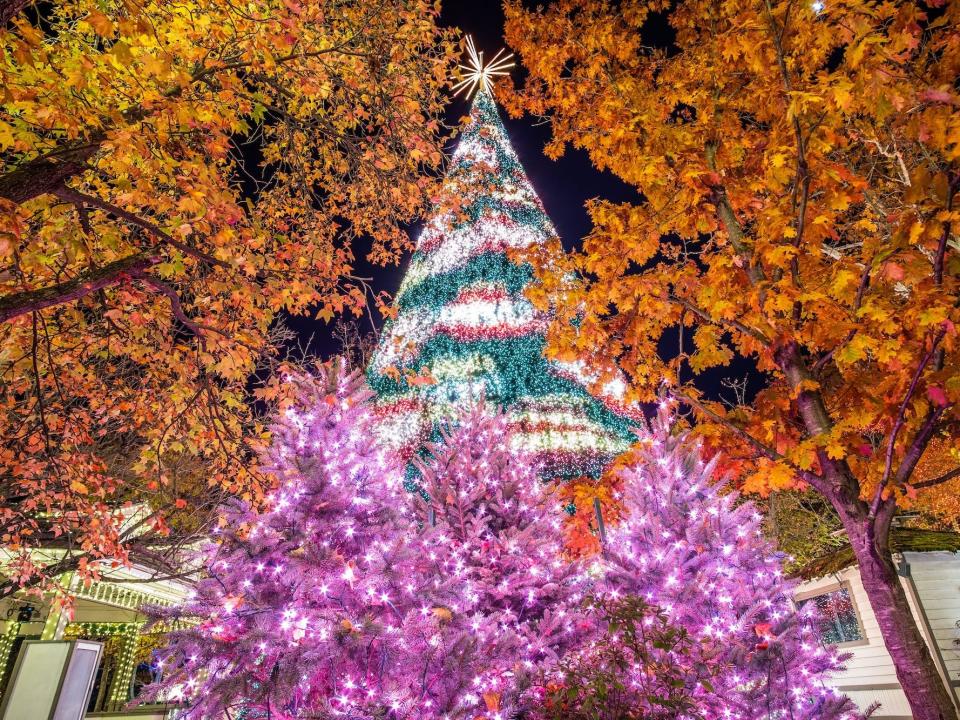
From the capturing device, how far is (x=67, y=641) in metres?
5.69

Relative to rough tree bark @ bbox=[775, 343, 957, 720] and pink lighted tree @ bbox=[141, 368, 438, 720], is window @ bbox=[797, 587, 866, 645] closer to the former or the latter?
rough tree bark @ bbox=[775, 343, 957, 720]

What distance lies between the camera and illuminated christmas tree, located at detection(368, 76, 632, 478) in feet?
53.5

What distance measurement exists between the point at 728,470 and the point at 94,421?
11.6 metres

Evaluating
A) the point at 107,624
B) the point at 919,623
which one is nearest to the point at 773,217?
the point at 919,623

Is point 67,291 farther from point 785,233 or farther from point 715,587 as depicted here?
point 715,587

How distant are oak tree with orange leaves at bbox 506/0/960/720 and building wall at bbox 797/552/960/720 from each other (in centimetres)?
673

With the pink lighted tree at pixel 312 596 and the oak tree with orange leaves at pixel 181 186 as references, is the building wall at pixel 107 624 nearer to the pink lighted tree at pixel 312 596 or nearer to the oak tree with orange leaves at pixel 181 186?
the oak tree with orange leaves at pixel 181 186

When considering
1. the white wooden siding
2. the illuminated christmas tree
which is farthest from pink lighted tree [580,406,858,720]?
the illuminated christmas tree

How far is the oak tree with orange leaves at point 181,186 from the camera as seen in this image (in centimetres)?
378

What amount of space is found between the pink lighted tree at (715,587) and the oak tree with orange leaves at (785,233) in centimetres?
102

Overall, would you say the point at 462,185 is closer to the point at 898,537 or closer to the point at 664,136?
the point at 664,136

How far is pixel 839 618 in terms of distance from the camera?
39.1ft

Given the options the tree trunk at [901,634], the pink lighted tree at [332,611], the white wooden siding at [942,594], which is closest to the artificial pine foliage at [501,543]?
the pink lighted tree at [332,611]

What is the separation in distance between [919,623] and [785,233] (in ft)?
31.6
